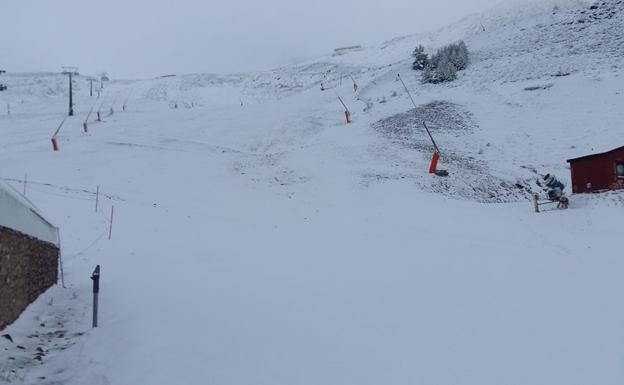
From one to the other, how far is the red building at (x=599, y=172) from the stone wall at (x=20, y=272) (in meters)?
21.6

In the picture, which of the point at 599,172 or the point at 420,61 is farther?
the point at 420,61

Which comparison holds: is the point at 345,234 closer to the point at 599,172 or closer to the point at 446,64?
the point at 599,172

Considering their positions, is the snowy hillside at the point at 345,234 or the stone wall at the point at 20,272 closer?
the snowy hillside at the point at 345,234

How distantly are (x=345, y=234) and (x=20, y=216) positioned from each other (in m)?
11.1

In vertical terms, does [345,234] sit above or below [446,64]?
below

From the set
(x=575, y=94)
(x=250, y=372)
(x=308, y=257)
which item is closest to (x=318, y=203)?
(x=308, y=257)

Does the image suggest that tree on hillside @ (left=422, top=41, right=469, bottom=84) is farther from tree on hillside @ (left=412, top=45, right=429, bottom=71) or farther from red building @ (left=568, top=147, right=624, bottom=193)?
red building @ (left=568, top=147, right=624, bottom=193)

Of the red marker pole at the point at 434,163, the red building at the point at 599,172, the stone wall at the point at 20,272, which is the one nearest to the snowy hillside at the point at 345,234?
the stone wall at the point at 20,272

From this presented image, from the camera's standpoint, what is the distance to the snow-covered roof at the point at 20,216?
8223 millimetres

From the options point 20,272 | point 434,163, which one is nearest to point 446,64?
point 434,163

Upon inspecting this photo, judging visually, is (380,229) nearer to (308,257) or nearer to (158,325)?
(308,257)

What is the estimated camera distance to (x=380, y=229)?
18.8 m

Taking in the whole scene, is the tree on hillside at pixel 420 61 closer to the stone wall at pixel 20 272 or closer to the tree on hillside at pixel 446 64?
the tree on hillside at pixel 446 64

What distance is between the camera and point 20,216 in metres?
9.39
